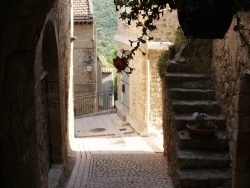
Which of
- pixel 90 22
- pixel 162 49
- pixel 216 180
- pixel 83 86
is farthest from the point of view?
pixel 83 86

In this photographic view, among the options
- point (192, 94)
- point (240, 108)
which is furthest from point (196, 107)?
point (240, 108)

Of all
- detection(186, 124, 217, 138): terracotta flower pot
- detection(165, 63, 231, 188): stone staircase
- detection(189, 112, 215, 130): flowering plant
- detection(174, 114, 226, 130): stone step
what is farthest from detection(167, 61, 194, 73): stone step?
detection(186, 124, 217, 138): terracotta flower pot

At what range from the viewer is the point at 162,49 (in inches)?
441

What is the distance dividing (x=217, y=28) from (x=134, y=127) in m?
10.4

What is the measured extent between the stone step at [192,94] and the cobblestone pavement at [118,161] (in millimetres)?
1667

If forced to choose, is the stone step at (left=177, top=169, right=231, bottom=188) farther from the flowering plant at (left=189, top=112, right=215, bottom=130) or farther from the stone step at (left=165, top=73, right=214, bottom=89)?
the stone step at (left=165, top=73, right=214, bottom=89)

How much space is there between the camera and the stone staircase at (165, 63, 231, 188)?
559 cm

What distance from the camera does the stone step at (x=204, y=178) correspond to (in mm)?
5469

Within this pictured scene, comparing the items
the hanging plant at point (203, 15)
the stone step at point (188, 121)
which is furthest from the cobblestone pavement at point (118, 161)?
the hanging plant at point (203, 15)

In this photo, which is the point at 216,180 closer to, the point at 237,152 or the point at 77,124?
the point at 237,152

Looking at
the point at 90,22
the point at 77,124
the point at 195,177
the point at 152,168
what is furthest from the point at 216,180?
the point at 90,22

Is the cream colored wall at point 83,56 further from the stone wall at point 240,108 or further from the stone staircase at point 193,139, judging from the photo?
the stone wall at point 240,108

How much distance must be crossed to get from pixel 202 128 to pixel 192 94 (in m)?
1.16

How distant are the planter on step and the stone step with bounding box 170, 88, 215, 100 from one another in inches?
174
